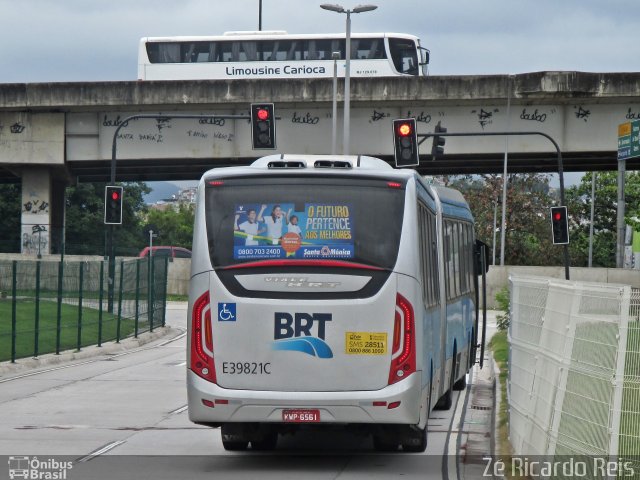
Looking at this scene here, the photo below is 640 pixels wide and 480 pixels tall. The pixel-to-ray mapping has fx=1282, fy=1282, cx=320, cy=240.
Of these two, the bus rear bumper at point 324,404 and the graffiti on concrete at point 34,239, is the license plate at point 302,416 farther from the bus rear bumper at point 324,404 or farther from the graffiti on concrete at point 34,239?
the graffiti on concrete at point 34,239

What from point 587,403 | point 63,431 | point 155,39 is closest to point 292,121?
point 155,39

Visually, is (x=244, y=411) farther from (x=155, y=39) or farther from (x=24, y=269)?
(x=155, y=39)

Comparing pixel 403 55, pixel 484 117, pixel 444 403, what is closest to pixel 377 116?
pixel 484 117

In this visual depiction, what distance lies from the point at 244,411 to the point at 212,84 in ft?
114

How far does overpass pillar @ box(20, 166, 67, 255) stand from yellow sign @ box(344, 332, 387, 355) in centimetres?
3830

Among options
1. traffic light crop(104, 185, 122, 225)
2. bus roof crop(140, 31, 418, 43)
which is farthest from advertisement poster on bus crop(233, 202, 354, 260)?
bus roof crop(140, 31, 418, 43)

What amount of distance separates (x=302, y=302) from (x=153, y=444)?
9.73ft

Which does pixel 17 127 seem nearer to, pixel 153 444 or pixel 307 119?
pixel 307 119

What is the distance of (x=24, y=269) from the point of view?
24.6 m

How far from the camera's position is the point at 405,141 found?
3491 cm

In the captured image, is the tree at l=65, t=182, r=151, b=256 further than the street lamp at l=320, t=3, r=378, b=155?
Yes

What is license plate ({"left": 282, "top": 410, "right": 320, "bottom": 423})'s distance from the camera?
11.8 m

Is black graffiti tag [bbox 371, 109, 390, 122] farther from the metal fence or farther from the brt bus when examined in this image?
the metal fence

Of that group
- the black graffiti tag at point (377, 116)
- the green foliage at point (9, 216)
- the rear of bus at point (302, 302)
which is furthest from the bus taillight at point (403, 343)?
the green foliage at point (9, 216)
